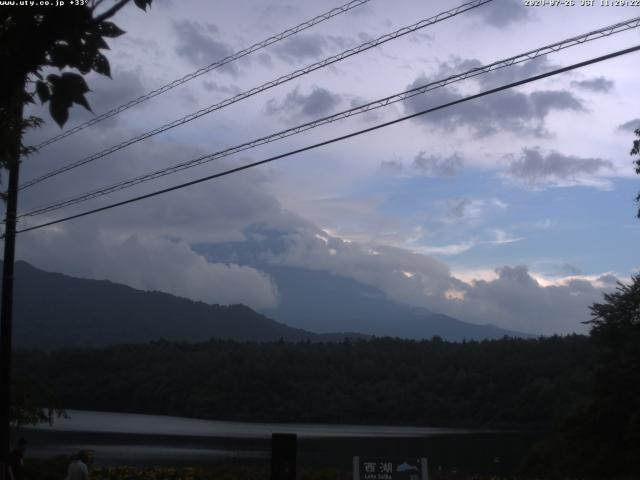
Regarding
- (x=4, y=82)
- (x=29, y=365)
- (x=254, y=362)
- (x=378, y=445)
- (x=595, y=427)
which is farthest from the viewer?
(x=254, y=362)

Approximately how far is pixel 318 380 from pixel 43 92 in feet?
373

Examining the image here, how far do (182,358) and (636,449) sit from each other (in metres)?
96.5

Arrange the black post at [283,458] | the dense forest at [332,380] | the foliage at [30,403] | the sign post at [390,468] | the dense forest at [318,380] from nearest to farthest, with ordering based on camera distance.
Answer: the black post at [283,458] < the sign post at [390,468] < the foliage at [30,403] < the dense forest at [332,380] < the dense forest at [318,380]

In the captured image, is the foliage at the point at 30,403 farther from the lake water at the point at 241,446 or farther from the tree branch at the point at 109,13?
the lake water at the point at 241,446

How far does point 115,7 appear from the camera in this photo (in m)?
4.56

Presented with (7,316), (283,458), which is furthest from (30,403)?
(283,458)

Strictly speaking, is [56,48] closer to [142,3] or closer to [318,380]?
[142,3]

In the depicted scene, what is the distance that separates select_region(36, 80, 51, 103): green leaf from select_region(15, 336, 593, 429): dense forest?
94.5 m

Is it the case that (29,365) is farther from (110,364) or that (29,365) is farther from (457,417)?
(457,417)

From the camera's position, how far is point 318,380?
116 metres

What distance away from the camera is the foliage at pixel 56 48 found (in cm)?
432

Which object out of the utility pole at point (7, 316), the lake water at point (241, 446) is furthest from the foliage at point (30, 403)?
the lake water at point (241, 446)

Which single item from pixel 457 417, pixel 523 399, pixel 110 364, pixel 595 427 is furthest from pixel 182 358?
pixel 595 427

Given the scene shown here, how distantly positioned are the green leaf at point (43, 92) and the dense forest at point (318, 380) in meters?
94.5
